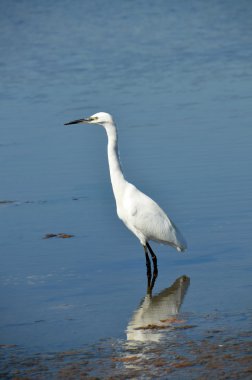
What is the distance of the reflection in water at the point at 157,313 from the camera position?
673cm

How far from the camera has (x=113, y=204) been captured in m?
10.8

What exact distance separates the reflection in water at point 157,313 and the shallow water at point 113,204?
3 centimetres

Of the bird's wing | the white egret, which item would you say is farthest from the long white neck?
the bird's wing

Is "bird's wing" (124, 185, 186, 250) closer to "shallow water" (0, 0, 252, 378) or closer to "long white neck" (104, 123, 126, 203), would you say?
"long white neck" (104, 123, 126, 203)

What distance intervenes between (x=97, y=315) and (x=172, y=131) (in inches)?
281

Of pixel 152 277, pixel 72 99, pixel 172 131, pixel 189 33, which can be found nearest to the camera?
pixel 152 277

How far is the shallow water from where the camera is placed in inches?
266

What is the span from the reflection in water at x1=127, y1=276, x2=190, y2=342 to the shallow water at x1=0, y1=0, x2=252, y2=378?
1.2 inches

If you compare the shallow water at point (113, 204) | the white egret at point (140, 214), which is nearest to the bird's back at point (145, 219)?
the white egret at point (140, 214)

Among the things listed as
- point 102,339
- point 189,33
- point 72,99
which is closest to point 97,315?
point 102,339

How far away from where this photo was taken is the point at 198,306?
7371 mm

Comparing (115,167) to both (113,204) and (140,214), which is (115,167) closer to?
(140,214)

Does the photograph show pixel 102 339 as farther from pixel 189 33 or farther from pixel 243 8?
pixel 243 8

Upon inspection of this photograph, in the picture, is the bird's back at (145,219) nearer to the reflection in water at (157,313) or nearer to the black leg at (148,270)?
the black leg at (148,270)
